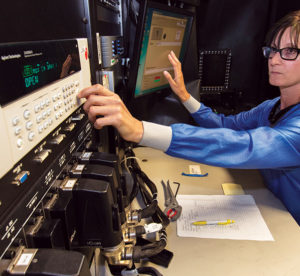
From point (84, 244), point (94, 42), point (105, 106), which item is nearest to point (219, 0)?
point (94, 42)

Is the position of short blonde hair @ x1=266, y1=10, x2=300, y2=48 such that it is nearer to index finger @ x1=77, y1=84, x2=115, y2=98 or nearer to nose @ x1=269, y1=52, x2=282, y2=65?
nose @ x1=269, y1=52, x2=282, y2=65

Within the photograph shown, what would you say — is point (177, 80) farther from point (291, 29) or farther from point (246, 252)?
point (246, 252)

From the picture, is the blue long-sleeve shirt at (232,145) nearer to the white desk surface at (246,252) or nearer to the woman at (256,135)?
the woman at (256,135)

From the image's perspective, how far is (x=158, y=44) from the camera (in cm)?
109

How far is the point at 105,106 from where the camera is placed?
1.96 feet

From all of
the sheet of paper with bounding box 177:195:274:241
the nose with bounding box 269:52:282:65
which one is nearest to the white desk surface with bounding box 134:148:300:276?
the sheet of paper with bounding box 177:195:274:241

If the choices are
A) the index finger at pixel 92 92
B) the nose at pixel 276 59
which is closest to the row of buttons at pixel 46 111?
the index finger at pixel 92 92

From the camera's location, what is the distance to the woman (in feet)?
2.01

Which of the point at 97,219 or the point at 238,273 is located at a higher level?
the point at 97,219

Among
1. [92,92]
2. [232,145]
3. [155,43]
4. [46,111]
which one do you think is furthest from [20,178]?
[155,43]

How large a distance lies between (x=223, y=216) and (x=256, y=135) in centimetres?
28

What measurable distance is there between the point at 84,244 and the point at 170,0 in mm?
1118

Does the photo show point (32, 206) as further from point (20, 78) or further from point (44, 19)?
point (44, 19)

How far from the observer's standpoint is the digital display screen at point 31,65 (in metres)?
0.32
